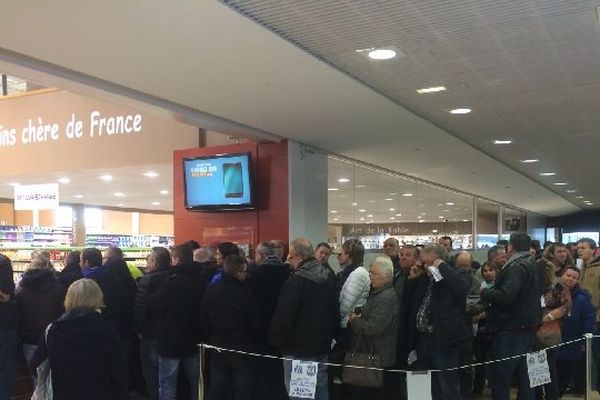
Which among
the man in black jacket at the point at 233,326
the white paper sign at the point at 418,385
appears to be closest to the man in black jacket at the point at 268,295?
the man in black jacket at the point at 233,326

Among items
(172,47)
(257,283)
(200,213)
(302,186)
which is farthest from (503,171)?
(172,47)

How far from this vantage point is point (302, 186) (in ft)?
26.3

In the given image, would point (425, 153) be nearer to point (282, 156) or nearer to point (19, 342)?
point (282, 156)

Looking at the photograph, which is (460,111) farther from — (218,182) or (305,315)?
(305,315)

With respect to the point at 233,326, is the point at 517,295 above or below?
above

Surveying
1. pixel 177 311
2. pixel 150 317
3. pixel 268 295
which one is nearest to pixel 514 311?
pixel 268 295

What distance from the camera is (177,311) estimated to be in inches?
197

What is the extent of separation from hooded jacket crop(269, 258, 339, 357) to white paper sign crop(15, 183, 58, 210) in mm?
6538

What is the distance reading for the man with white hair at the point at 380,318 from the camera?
4508mm

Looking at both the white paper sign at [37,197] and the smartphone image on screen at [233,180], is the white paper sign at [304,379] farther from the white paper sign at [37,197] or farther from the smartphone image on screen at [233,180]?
the white paper sign at [37,197]

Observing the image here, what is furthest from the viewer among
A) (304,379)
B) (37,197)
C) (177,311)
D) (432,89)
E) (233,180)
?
(37,197)

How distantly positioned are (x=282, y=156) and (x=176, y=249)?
9.83 ft

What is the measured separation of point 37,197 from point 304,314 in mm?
7127

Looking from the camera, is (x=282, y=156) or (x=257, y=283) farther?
(x=282, y=156)
